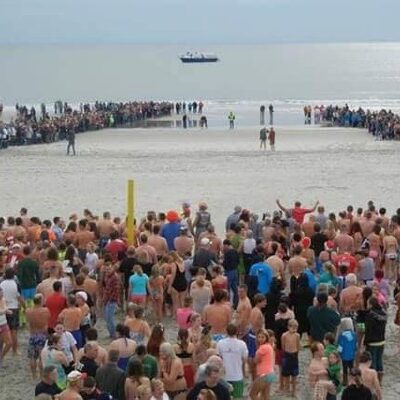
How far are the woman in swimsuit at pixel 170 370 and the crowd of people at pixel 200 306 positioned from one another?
2 cm

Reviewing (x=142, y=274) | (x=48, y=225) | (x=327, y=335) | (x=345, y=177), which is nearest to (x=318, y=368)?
(x=327, y=335)

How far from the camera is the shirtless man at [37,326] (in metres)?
10.7

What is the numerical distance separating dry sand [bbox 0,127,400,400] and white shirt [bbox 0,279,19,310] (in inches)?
76.6

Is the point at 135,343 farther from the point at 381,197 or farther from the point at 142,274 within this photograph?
the point at 381,197

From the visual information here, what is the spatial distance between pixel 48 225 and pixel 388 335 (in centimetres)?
615

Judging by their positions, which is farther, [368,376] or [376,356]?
[376,356]

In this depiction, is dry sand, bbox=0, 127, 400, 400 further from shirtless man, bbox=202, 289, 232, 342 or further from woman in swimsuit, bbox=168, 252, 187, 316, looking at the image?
shirtless man, bbox=202, 289, 232, 342

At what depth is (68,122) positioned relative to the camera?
40.8 metres

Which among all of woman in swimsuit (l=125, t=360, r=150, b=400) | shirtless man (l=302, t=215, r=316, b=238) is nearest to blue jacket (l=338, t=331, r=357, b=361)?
woman in swimsuit (l=125, t=360, r=150, b=400)

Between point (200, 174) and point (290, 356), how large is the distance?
59.7 ft

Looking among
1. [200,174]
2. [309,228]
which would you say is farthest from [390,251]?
[200,174]

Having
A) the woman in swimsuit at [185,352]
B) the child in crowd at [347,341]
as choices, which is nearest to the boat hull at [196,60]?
the child in crowd at [347,341]

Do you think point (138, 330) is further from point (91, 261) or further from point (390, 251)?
point (390, 251)

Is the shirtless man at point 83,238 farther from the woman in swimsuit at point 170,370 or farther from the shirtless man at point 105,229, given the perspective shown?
the woman in swimsuit at point 170,370
